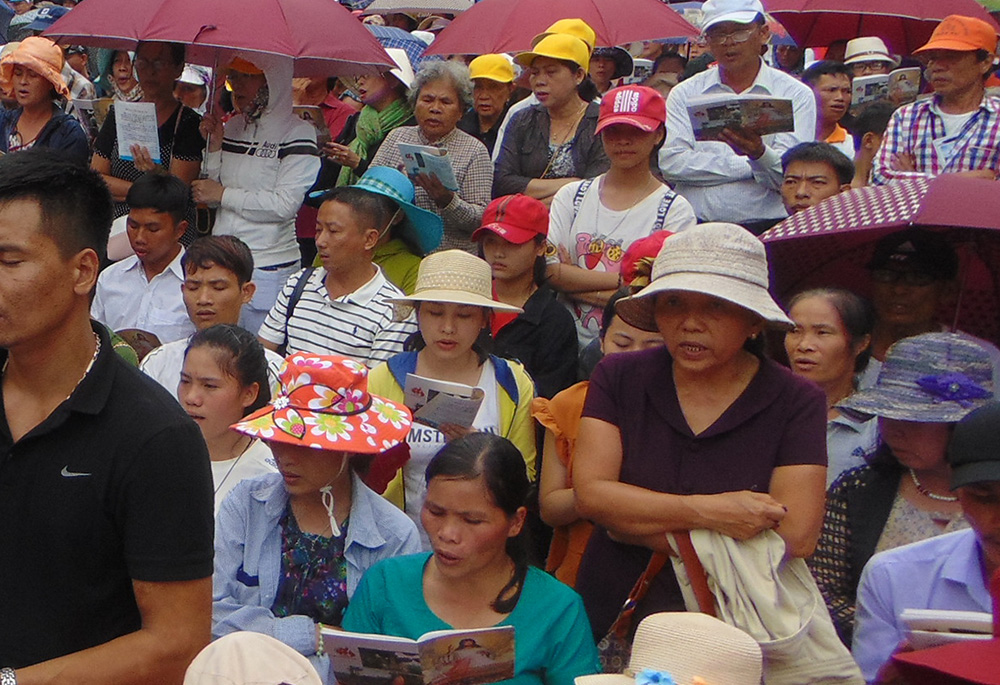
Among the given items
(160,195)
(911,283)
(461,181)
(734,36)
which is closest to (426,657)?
(911,283)

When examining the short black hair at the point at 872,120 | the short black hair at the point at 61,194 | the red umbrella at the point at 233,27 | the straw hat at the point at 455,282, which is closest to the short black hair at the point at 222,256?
the straw hat at the point at 455,282

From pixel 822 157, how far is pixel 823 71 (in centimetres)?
288

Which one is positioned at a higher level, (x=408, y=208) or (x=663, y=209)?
(x=663, y=209)

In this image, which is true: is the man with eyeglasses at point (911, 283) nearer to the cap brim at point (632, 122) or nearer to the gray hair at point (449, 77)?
the cap brim at point (632, 122)

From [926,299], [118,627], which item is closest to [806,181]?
[926,299]

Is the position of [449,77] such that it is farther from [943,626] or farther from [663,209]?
[943,626]

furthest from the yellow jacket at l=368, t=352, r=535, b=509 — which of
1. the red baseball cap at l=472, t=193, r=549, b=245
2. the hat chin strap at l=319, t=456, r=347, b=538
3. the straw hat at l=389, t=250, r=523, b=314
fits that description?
the red baseball cap at l=472, t=193, r=549, b=245

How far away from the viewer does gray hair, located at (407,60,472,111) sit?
7.11 m

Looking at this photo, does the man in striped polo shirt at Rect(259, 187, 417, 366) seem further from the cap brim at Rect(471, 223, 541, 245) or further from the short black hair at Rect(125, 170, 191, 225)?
the short black hair at Rect(125, 170, 191, 225)

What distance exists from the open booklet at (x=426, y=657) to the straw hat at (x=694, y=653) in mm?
440

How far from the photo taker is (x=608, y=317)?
484 cm

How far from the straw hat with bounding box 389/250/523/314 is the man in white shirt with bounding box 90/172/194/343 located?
61.2 inches

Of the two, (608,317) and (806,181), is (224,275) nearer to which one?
(608,317)

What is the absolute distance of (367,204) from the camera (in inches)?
235
